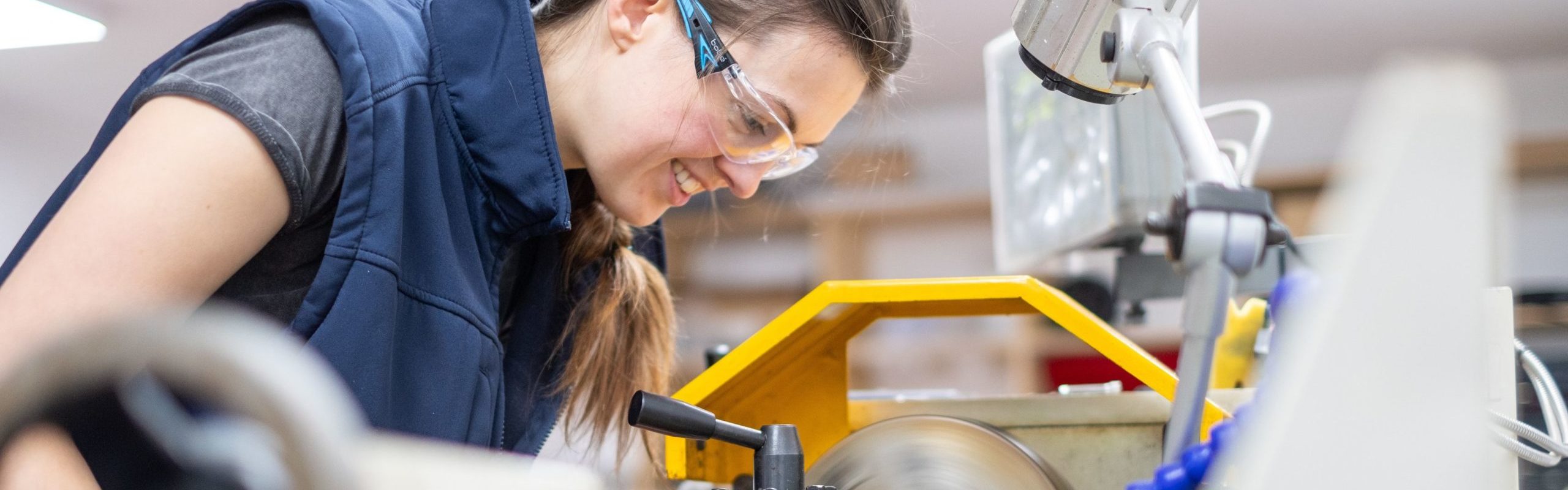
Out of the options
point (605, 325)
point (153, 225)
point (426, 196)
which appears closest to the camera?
point (153, 225)

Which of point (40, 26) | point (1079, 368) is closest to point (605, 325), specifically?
point (1079, 368)

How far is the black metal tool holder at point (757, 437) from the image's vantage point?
66 cm

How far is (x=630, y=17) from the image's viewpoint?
1044 millimetres

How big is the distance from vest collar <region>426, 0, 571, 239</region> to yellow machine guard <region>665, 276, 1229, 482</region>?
23cm

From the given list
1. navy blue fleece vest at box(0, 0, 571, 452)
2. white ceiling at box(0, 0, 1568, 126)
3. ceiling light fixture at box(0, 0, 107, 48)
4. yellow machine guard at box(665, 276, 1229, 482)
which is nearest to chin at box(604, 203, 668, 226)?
navy blue fleece vest at box(0, 0, 571, 452)

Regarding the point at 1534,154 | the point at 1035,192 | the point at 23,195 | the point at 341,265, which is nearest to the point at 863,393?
the point at 341,265

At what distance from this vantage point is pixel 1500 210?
1.09 feet

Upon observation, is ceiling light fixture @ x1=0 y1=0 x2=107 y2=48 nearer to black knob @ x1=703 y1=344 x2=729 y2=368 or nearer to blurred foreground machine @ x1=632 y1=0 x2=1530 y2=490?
black knob @ x1=703 y1=344 x2=729 y2=368

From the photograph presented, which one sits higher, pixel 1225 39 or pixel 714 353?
pixel 714 353

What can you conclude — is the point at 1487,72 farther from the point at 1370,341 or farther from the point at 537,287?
the point at 537,287

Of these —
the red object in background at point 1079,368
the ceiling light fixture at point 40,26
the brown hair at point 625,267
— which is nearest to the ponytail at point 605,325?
the brown hair at point 625,267

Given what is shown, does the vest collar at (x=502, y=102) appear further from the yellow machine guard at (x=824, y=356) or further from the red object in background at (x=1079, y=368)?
the red object in background at (x=1079, y=368)

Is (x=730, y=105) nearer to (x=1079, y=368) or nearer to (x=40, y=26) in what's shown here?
(x=1079, y=368)

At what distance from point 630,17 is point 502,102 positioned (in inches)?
6.6
